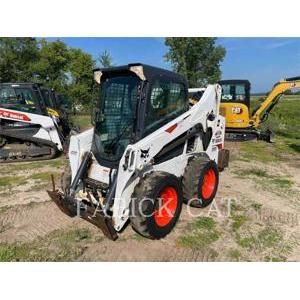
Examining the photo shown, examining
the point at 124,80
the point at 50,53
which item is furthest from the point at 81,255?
the point at 50,53

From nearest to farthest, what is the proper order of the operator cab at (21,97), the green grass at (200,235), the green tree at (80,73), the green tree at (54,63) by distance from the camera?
1. the green grass at (200,235)
2. the operator cab at (21,97)
3. the green tree at (54,63)
4. the green tree at (80,73)

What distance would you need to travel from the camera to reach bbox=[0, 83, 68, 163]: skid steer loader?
9094mm

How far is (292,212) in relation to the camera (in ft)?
17.2

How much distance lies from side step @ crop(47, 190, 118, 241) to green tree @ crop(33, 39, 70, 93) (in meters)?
25.0

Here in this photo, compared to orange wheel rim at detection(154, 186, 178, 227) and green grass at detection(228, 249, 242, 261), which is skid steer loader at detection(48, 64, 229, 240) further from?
green grass at detection(228, 249, 242, 261)

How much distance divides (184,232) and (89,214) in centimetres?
140

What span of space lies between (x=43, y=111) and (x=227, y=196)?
609cm

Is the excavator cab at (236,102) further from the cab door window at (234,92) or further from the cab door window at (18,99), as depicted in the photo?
the cab door window at (18,99)

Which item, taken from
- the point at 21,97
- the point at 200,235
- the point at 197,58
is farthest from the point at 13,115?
the point at 197,58

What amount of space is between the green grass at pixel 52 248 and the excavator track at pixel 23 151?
209 inches

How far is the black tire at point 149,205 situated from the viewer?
389 cm

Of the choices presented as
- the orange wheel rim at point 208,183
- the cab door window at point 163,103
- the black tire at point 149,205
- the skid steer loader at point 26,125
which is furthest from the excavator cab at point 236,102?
the black tire at point 149,205

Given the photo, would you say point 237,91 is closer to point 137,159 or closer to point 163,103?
point 163,103

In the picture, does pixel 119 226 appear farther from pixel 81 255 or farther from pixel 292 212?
pixel 292 212
